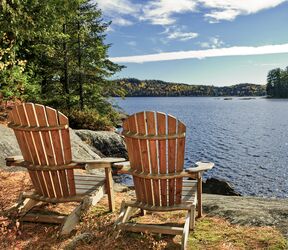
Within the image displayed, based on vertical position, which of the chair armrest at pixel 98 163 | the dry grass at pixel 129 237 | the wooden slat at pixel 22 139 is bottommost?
the dry grass at pixel 129 237

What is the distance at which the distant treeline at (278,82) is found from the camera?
144 meters

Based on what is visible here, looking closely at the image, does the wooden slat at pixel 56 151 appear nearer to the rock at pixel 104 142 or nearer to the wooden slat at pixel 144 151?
the wooden slat at pixel 144 151

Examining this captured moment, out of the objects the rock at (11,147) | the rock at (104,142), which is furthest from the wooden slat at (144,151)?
the rock at (104,142)

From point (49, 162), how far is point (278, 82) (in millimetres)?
155627

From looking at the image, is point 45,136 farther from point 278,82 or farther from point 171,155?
point 278,82

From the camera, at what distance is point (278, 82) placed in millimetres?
149000

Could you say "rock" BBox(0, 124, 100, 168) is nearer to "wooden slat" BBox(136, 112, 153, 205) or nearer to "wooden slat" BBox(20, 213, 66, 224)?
"wooden slat" BBox(20, 213, 66, 224)

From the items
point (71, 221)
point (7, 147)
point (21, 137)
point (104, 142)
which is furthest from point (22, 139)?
point (104, 142)

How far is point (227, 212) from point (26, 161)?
12.2 ft

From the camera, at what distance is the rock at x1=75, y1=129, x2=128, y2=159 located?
18.6 m

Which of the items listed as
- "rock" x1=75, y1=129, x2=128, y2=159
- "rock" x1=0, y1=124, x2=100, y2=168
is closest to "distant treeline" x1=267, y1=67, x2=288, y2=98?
"rock" x1=75, y1=129, x2=128, y2=159

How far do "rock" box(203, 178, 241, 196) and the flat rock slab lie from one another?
23.7 feet

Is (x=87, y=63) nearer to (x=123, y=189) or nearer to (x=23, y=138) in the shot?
(x=123, y=189)

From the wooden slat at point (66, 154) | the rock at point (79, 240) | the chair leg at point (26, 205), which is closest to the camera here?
the rock at point (79, 240)
